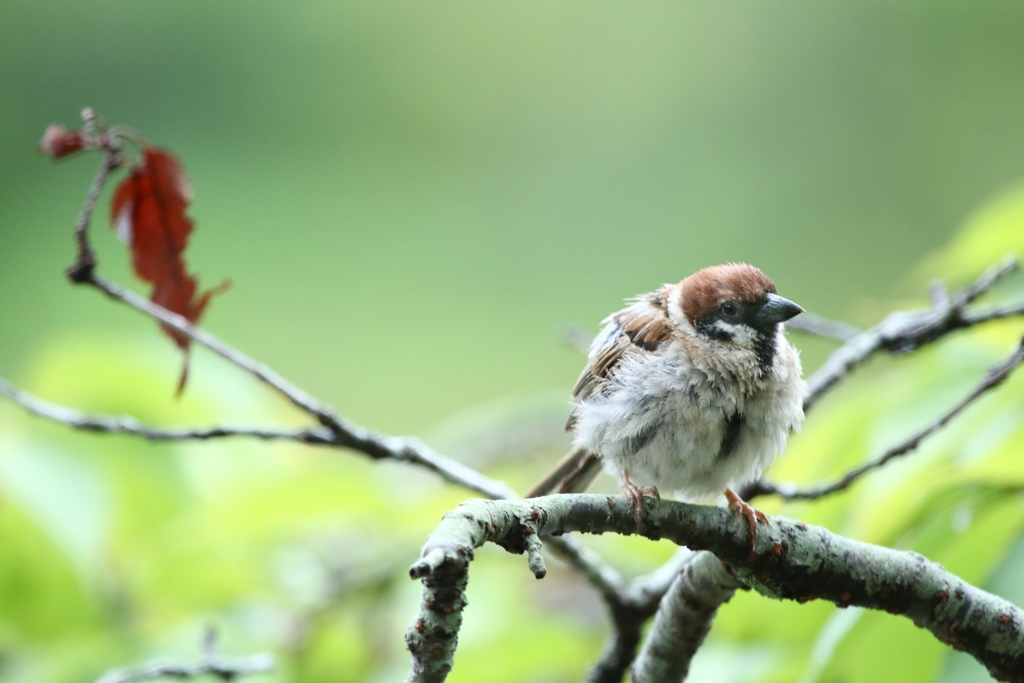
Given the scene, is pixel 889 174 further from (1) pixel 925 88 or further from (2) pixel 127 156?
(2) pixel 127 156

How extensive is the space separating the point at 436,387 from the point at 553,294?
1160mm

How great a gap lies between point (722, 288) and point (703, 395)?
7.6 inches

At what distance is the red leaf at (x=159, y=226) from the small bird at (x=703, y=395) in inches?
26.2

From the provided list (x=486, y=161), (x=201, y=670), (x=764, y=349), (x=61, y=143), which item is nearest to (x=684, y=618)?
(x=764, y=349)

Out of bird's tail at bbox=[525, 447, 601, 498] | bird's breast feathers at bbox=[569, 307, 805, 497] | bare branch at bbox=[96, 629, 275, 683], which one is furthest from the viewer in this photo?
bird's tail at bbox=[525, 447, 601, 498]

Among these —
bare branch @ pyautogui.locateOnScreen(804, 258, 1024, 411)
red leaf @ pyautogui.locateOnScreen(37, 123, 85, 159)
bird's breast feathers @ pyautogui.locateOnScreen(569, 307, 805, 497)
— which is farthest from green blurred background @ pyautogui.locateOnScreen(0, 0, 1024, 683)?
red leaf @ pyautogui.locateOnScreen(37, 123, 85, 159)

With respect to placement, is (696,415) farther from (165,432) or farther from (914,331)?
(165,432)

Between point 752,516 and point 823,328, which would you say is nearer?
point 752,516

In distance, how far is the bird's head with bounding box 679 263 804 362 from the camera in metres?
1.59

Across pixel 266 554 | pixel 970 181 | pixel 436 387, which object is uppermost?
pixel 970 181

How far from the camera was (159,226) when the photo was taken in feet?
4.47

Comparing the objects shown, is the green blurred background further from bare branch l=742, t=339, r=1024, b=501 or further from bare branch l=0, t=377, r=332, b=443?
bare branch l=0, t=377, r=332, b=443

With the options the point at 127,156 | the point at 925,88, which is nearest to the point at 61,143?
the point at 127,156

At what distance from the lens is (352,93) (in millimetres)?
7660
